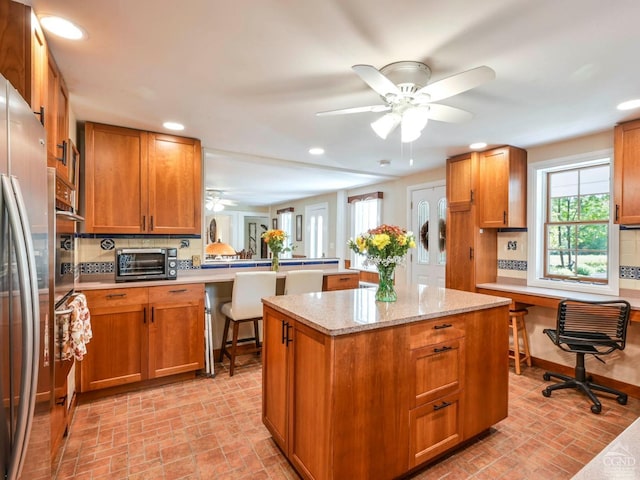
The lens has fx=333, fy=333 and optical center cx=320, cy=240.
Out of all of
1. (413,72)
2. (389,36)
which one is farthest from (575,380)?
(389,36)

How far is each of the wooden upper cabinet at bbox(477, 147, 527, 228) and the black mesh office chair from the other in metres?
1.07

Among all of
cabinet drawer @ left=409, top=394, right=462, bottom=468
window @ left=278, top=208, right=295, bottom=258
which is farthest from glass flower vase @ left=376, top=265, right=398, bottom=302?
window @ left=278, top=208, right=295, bottom=258

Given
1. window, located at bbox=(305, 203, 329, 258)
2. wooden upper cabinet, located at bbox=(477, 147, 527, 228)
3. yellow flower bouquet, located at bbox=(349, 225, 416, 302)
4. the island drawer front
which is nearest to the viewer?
the island drawer front

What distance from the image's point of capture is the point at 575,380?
2910 millimetres

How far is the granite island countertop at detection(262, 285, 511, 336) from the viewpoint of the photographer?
65.1 inches

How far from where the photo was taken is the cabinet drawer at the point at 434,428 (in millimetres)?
1825

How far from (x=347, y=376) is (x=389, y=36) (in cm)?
169

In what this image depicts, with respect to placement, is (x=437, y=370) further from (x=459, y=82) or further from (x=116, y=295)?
(x=116, y=295)

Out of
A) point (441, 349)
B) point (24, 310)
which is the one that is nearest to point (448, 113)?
point (441, 349)

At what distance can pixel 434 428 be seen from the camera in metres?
1.92

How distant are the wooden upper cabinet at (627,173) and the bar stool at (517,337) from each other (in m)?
1.17

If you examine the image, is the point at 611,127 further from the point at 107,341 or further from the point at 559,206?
the point at 107,341

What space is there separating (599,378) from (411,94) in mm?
3178

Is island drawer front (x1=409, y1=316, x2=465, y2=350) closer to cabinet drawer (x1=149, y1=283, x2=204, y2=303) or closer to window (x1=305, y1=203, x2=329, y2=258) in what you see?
cabinet drawer (x1=149, y1=283, x2=204, y2=303)
